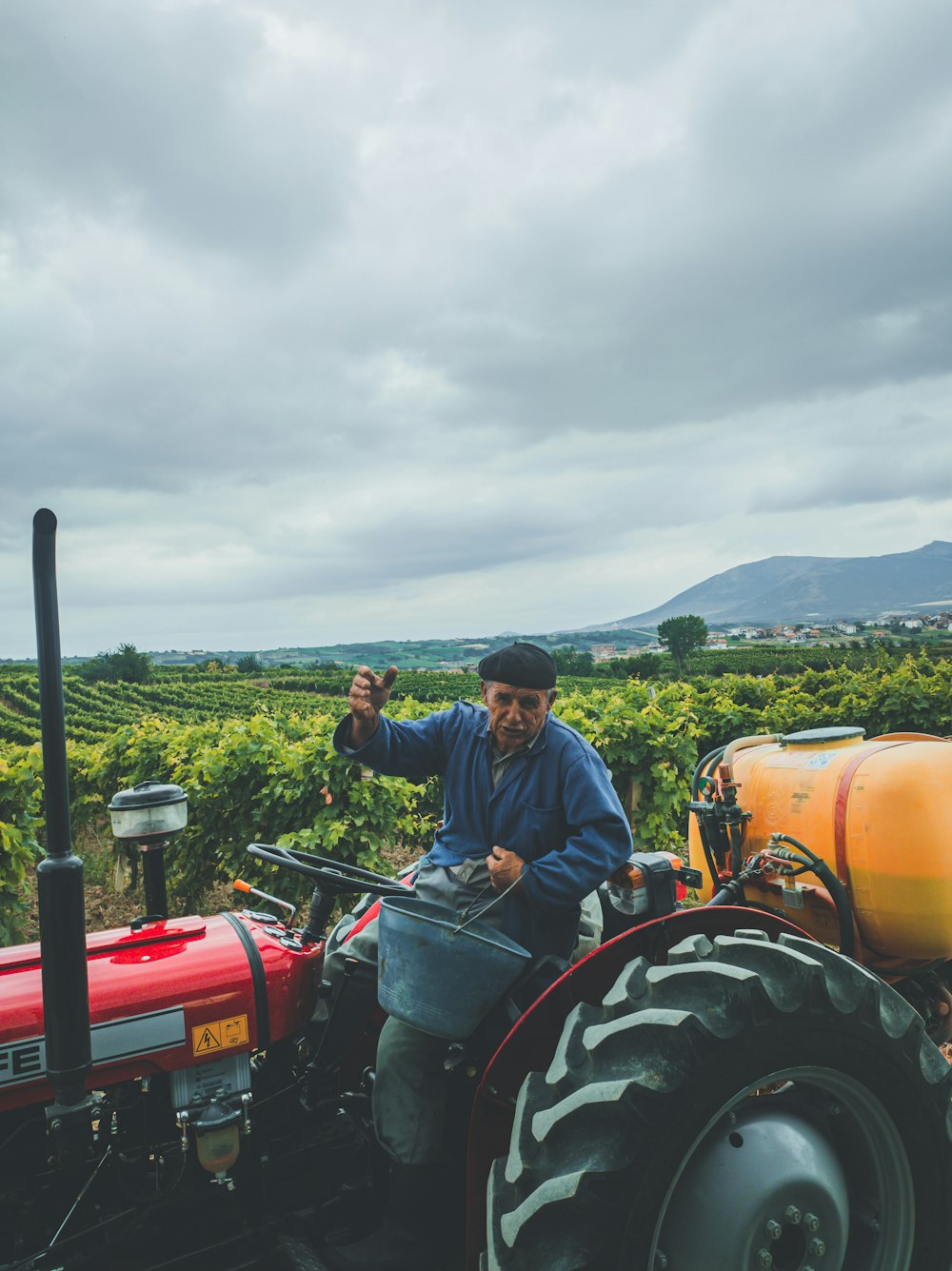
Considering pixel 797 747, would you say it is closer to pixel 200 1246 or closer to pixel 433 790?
pixel 200 1246

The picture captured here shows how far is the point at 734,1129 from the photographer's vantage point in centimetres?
188

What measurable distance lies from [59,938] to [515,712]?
1.39 meters

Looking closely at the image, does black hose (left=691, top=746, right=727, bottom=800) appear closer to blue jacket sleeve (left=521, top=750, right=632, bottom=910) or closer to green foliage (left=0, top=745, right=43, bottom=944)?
blue jacket sleeve (left=521, top=750, right=632, bottom=910)

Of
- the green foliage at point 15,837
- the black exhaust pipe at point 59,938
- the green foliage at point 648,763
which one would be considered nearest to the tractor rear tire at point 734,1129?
the black exhaust pipe at point 59,938

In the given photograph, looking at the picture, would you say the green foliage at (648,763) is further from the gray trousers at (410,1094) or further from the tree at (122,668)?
the tree at (122,668)

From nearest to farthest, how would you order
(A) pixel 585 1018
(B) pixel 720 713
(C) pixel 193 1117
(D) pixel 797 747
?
(A) pixel 585 1018, (C) pixel 193 1117, (D) pixel 797 747, (B) pixel 720 713

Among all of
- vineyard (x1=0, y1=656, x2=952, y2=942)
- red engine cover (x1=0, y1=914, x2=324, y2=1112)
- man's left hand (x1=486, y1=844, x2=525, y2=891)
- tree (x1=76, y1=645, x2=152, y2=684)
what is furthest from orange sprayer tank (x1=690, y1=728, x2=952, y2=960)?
tree (x1=76, y1=645, x2=152, y2=684)

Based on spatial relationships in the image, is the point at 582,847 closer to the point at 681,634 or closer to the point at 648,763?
the point at 648,763

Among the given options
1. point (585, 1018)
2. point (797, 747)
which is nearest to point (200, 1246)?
point (585, 1018)

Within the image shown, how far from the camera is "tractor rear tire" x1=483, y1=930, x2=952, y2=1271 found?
1.65 meters

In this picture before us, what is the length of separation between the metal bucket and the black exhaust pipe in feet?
2.28

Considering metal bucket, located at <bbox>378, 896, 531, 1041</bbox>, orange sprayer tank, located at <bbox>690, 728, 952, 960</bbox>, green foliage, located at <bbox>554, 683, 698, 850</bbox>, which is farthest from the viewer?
green foliage, located at <bbox>554, 683, 698, 850</bbox>

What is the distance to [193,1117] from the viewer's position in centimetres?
208

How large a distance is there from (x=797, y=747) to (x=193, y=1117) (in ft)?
8.44
